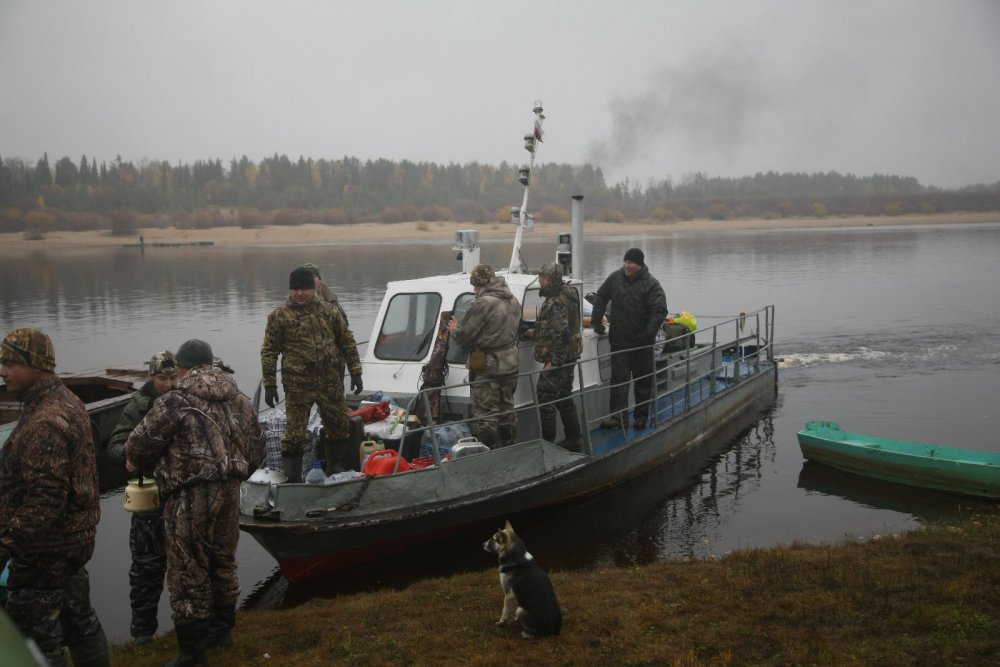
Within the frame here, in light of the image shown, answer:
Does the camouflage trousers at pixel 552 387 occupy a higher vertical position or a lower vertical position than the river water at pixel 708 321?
higher

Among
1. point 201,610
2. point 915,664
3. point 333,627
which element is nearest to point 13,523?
point 201,610

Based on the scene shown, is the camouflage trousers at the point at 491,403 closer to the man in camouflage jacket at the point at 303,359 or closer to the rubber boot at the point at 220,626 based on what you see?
the man in camouflage jacket at the point at 303,359

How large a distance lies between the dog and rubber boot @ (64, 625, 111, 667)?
219cm

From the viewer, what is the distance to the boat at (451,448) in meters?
7.16

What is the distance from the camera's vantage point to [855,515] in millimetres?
10172

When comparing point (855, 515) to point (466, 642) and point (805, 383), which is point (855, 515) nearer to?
point (466, 642)

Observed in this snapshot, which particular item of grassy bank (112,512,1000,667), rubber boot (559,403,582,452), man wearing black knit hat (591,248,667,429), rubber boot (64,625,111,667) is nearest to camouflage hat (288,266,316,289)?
grassy bank (112,512,1000,667)

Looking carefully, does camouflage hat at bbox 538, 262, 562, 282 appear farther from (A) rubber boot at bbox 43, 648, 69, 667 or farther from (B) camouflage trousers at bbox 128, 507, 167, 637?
(A) rubber boot at bbox 43, 648, 69, 667

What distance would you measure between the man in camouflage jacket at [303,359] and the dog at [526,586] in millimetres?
2505

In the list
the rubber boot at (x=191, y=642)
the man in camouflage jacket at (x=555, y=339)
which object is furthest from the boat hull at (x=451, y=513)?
the rubber boot at (x=191, y=642)

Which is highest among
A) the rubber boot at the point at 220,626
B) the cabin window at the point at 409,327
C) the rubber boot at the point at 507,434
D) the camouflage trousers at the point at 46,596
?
the cabin window at the point at 409,327

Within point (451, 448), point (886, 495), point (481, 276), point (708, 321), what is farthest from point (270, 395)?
point (708, 321)

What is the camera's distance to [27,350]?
400cm

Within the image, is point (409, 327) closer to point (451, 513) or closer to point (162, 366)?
point (451, 513)
